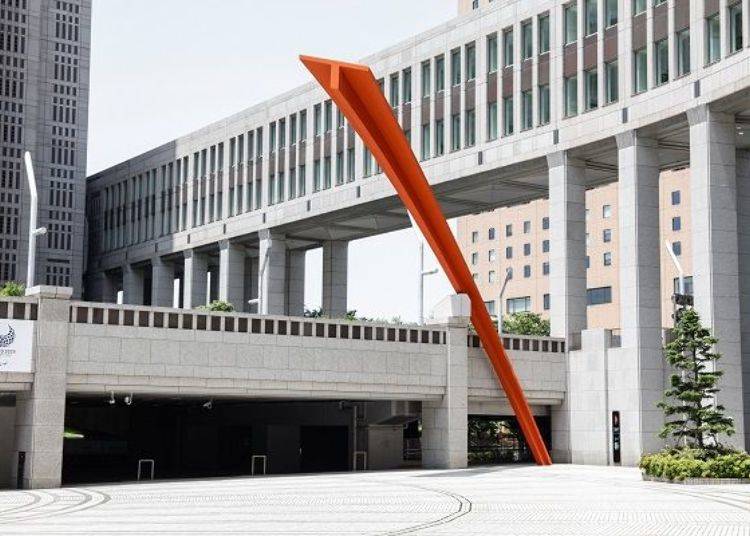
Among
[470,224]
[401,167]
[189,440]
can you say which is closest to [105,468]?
[189,440]

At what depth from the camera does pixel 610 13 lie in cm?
5841

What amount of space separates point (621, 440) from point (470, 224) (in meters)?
104

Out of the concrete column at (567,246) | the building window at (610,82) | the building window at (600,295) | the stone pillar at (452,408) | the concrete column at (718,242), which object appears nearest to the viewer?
the stone pillar at (452,408)

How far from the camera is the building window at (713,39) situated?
52.2m

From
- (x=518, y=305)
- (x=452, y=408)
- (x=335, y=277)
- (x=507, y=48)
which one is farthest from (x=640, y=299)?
(x=518, y=305)

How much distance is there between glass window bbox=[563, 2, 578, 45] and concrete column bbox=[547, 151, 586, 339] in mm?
6429

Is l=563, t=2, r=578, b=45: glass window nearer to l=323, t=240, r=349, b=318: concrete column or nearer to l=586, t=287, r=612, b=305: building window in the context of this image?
l=323, t=240, r=349, b=318: concrete column

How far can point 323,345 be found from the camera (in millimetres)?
47688

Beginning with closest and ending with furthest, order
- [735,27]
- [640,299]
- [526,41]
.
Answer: [735,27]
[640,299]
[526,41]

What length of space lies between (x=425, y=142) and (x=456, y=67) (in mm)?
5226

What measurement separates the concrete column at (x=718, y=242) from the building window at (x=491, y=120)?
46.3 ft

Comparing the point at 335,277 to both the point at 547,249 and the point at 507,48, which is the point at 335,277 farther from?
the point at 547,249

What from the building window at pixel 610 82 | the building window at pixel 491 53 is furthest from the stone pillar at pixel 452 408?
the building window at pixel 491 53

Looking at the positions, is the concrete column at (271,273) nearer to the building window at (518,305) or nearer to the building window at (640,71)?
the building window at (640,71)
